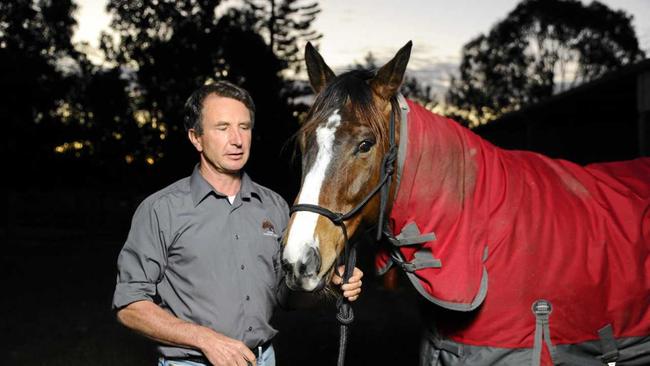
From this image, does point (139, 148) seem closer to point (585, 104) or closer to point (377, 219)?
point (585, 104)

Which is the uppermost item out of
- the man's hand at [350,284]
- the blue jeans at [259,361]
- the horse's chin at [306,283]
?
the horse's chin at [306,283]

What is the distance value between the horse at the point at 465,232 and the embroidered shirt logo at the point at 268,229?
0.39 meters

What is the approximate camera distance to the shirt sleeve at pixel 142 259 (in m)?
2.10

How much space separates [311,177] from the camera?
2055 mm

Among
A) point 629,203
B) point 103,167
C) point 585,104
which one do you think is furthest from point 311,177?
point 103,167

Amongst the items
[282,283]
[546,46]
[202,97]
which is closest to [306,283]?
[282,283]

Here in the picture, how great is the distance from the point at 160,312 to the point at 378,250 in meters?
0.92

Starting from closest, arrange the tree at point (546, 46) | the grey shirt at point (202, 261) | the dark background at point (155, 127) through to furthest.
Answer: the grey shirt at point (202, 261) → the dark background at point (155, 127) → the tree at point (546, 46)

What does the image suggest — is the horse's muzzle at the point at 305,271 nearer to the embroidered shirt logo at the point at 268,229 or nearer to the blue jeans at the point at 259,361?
the embroidered shirt logo at the point at 268,229

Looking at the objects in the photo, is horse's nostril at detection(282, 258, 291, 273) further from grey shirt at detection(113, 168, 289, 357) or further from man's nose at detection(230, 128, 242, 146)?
man's nose at detection(230, 128, 242, 146)

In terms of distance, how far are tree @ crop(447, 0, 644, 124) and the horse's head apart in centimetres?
3987

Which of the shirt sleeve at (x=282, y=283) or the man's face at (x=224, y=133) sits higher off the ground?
the man's face at (x=224, y=133)

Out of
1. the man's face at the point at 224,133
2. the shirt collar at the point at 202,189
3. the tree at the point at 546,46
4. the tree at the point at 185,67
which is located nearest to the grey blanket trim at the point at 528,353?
the shirt collar at the point at 202,189

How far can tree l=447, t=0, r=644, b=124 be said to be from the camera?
39281 mm
